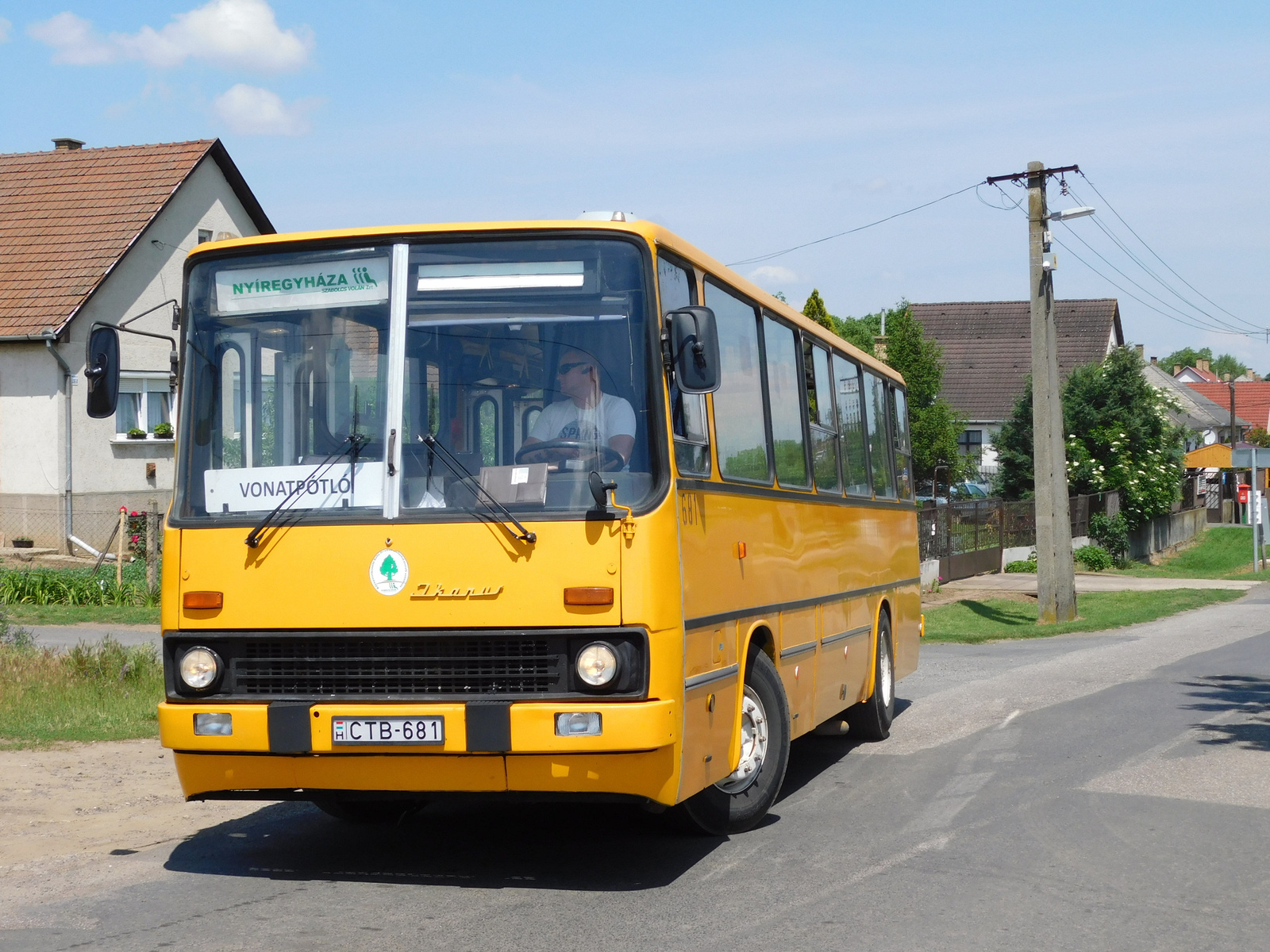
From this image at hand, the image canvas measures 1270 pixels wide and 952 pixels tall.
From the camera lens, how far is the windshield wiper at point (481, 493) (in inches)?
250

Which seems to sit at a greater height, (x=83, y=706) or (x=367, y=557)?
(x=367, y=557)

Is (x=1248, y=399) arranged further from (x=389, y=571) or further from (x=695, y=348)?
(x=389, y=571)

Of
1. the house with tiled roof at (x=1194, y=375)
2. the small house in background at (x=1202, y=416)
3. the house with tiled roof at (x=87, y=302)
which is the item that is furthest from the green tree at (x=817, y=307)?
the house with tiled roof at (x=1194, y=375)

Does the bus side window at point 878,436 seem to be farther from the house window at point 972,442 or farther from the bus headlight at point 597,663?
the house window at point 972,442

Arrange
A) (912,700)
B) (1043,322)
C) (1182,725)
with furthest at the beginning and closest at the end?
(1043,322) → (912,700) → (1182,725)

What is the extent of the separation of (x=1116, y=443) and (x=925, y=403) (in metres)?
10.0

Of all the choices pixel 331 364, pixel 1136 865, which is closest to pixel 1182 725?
pixel 1136 865

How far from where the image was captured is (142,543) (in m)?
26.6

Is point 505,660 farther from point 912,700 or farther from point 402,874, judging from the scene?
point 912,700

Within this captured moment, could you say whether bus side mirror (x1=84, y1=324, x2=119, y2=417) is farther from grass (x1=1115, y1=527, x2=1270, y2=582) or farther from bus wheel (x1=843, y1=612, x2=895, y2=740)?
grass (x1=1115, y1=527, x2=1270, y2=582)

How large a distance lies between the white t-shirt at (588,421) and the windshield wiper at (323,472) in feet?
2.62

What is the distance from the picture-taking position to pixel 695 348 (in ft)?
21.5

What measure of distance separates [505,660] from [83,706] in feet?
23.9

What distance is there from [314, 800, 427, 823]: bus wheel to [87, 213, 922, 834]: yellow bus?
49.5 inches
